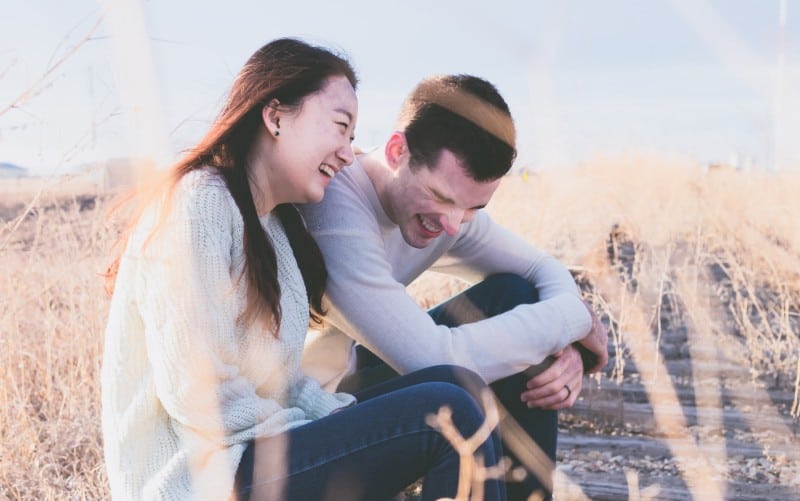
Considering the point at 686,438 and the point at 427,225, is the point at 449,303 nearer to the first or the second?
the point at 427,225

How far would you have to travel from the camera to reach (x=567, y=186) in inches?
489

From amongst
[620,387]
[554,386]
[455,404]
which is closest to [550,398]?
[554,386]

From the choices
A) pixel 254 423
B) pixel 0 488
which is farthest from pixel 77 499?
pixel 254 423

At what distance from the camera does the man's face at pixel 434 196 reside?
8.26ft

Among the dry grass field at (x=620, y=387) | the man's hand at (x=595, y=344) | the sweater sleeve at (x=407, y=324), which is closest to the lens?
the sweater sleeve at (x=407, y=324)

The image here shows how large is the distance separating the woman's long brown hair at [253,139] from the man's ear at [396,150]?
1.45ft

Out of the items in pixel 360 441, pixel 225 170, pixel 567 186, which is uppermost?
pixel 225 170

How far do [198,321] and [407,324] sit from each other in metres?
0.71

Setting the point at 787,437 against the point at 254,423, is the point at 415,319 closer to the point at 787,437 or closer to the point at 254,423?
the point at 254,423

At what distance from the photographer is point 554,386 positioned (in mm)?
2582

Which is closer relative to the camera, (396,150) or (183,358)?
(183,358)

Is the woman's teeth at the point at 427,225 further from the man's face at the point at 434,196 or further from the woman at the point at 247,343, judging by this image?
the woman at the point at 247,343

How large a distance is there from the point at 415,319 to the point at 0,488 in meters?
1.41

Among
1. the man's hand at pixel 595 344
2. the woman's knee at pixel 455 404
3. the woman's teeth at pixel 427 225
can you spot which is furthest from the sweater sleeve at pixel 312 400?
the man's hand at pixel 595 344
